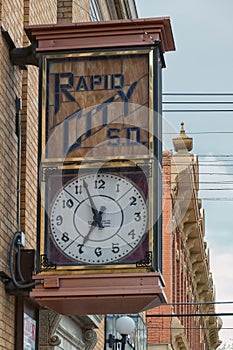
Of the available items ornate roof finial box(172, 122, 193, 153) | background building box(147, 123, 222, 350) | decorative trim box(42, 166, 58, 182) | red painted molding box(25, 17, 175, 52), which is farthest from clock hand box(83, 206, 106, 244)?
ornate roof finial box(172, 122, 193, 153)

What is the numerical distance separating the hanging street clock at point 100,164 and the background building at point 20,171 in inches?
17.6

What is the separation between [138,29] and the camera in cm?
1185

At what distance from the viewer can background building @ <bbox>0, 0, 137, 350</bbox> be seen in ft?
38.5

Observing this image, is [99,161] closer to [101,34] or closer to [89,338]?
[101,34]

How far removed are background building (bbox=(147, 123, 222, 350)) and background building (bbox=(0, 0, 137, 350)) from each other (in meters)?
8.93

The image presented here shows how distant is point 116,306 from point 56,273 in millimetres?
822

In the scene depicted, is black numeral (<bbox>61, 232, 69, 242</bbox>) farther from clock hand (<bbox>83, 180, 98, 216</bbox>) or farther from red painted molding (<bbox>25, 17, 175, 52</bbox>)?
red painted molding (<bbox>25, 17, 175, 52</bbox>)

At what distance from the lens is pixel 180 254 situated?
37438 millimetres

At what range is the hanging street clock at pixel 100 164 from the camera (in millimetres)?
11211

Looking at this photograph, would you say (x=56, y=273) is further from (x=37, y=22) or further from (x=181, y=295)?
(x=181, y=295)

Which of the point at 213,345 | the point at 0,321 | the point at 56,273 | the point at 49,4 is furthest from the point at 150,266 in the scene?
the point at 213,345

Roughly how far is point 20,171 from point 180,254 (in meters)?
25.1

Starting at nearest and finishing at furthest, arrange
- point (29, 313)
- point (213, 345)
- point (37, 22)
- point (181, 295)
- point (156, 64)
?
1. point (156, 64)
2. point (29, 313)
3. point (37, 22)
4. point (181, 295)
5. point (213, 345)

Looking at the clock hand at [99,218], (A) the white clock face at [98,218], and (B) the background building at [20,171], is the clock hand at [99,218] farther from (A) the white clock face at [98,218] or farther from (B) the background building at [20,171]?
(B) the background building at [20,171]
